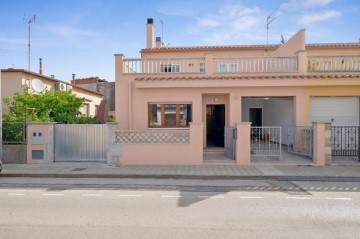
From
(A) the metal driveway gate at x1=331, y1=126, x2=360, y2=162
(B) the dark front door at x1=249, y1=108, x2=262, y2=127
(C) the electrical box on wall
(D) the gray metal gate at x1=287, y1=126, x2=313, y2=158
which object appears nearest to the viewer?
(C) the electrical box on wall

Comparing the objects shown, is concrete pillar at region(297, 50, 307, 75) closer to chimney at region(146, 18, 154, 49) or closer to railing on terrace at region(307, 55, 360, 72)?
railing on terrace at region(307, 55, 360, 72)

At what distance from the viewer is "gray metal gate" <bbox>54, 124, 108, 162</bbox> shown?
457 inches

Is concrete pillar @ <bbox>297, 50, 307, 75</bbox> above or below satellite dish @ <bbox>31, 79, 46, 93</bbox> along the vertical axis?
above

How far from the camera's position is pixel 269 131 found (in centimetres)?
1158

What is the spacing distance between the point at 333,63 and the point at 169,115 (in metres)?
8.52

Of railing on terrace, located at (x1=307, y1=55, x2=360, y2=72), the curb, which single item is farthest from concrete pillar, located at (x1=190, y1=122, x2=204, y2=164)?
railing on terrace, located at (x1=307, y1=55, x2=360, y2=72)

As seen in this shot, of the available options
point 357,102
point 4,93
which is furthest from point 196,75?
point 4,93

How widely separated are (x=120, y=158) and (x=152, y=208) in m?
5.53

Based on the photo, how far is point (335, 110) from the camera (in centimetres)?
1379

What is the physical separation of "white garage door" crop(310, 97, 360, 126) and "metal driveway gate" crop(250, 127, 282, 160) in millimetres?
3306

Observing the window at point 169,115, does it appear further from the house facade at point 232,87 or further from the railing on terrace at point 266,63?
the railing on terrace at point 266,63

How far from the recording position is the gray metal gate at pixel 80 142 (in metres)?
11.6

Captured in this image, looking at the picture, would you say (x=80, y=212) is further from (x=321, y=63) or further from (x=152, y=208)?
(x=321, y=63)

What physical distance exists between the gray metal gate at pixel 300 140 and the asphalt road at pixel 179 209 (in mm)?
3532
